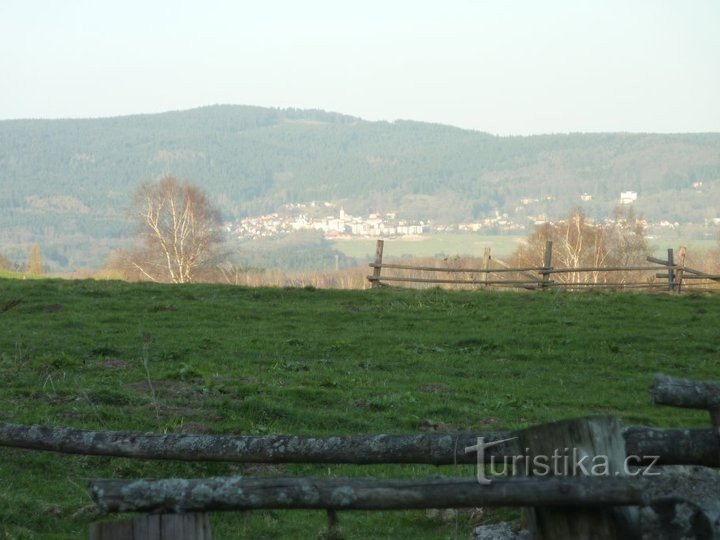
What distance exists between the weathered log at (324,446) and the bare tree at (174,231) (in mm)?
83029

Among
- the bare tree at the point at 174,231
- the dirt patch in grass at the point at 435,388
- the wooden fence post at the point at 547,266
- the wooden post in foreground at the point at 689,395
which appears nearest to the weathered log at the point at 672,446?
the wooden post in foreground at the point at 689,395

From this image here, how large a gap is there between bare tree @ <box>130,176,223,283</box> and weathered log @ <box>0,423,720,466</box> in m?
83.0

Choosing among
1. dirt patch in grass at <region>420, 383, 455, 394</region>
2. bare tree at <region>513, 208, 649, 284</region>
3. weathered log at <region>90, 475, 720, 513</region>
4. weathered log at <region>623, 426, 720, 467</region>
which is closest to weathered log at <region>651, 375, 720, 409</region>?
weathered log at <region>623, 426, 720, 467</region>

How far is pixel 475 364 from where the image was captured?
16406 mm

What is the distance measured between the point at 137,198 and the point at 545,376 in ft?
300

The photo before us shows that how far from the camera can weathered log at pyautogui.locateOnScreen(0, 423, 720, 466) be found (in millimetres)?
4574

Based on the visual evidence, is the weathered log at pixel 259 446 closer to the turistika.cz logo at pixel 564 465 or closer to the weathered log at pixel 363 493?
the turistika.cz logo at pixel 564 465

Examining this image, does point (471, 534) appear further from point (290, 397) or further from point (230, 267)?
point (230, 267)

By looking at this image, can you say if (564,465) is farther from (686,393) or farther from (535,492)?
(686,393)

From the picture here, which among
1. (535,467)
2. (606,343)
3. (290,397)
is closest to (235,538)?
(535,467)

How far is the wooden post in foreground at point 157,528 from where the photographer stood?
3.65 metres

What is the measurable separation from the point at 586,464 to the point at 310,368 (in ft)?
37.8

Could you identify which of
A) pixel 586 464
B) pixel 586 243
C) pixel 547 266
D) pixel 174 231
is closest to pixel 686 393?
pixel 586 464

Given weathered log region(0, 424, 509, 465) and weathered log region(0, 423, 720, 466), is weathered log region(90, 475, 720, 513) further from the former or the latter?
weathered log region(0, 424, 509, 465)
